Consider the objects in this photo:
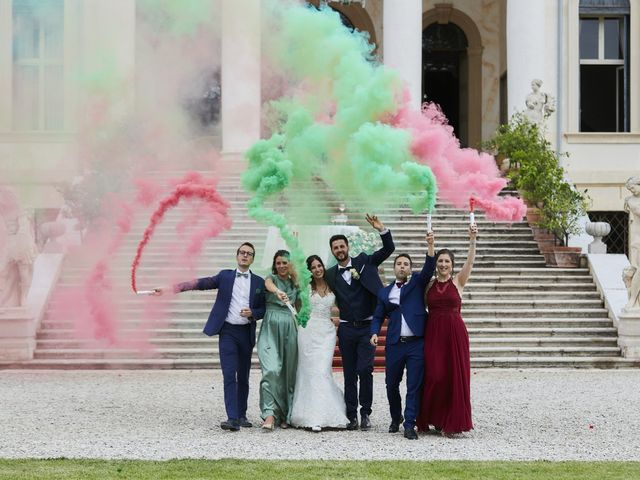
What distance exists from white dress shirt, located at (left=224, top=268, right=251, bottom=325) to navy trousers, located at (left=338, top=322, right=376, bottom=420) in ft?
3.36

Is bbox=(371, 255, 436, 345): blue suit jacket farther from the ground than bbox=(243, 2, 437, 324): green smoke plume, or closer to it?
closer to it

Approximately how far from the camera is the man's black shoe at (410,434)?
38.9ft

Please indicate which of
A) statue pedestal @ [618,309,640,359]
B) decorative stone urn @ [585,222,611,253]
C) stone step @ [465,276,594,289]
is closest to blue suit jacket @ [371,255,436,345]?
statue pedestal @ [618,309,640,359]

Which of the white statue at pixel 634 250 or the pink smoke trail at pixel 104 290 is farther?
the white statue at pixel 634 250

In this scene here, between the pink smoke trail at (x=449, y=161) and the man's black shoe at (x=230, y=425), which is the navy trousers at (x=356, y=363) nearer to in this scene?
the man's black shoe at (x=230, y=425)

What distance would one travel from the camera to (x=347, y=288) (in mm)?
12633

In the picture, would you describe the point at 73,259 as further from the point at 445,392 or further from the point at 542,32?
the point at 542,32

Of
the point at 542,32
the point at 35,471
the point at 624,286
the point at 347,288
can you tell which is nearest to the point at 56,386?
the point at 347,288

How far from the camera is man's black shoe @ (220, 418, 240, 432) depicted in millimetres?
12367

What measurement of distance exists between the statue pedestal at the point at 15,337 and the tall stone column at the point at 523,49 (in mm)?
14061

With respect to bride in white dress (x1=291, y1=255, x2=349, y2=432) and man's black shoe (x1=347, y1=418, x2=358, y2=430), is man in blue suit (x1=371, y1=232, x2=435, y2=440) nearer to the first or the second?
man's black shoe (x1=347, y1=418, x2=358, y2=430)

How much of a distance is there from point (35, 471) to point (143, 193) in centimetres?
575

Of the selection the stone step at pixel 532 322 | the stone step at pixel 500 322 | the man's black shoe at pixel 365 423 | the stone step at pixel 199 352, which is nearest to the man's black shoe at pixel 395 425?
the man's black shoe at pixel 365 423

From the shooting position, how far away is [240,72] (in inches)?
718
